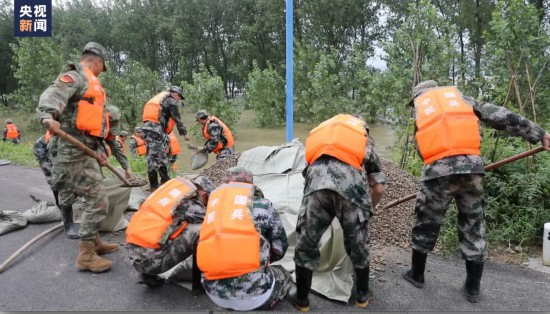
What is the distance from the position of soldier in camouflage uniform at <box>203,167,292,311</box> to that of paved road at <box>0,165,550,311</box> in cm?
20

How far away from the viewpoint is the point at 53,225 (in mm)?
4609

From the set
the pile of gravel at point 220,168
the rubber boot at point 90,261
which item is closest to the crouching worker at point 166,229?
the rubber boot at point 90,261

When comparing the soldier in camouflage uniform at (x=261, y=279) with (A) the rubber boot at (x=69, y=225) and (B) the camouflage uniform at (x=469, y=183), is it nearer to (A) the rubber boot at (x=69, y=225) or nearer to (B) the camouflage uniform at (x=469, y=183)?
(B) the camouflage uniform at (x=469, y=183)

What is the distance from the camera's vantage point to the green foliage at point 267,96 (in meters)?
18.2

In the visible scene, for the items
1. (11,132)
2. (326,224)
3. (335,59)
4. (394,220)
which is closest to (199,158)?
(394,220)

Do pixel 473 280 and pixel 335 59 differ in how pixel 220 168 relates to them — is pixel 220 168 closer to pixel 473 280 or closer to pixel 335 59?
pixel 473 280

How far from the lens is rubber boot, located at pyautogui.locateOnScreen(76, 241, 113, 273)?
344 cm

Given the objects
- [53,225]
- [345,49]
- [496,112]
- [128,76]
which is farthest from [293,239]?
[345,49]

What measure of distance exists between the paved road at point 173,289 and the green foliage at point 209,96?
9.94 meters

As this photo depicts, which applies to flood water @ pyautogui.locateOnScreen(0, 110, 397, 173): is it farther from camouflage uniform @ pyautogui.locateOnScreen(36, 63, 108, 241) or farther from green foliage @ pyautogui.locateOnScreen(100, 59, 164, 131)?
camouflage uniform @ pyautogui.locateOnScreen(36, 63, 108, 241)

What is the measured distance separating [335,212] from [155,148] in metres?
3.74

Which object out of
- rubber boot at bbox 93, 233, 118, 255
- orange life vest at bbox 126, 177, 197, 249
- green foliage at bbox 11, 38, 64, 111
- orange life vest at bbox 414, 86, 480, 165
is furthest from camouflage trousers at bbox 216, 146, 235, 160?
green foliage at bbox 11, 38, 64, 111

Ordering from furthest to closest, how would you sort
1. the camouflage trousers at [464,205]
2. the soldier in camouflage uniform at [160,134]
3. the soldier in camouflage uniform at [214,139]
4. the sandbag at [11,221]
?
the soldier in camouflage uniform at [214,139] < the soldier in camouflage uniform at [160,134] < the sandbag at [11,221] < the camouflage trousers at [464,205]

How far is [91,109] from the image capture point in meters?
3.55
